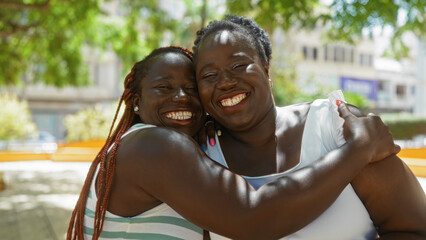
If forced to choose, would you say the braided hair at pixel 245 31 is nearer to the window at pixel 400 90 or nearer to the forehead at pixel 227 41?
the forehead at pixel 227 41

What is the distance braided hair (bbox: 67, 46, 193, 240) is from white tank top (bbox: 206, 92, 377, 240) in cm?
51

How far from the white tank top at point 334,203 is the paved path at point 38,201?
4.30 m

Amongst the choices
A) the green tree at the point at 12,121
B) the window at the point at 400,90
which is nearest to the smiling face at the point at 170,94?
the green tree at the point at 12,121

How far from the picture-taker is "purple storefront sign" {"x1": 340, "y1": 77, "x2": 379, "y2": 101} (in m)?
43.8

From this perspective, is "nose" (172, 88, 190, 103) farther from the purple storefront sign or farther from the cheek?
the purple storefront sign

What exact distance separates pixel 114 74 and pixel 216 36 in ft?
119

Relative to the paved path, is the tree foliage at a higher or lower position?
higher

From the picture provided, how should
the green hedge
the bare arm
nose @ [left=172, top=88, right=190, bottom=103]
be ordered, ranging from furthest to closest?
the green hedge
nose @ [left=172, top=88, right=190, bottom=103]
the bare arm

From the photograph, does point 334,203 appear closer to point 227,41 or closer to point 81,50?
point 227,41

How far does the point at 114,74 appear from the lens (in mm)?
37344

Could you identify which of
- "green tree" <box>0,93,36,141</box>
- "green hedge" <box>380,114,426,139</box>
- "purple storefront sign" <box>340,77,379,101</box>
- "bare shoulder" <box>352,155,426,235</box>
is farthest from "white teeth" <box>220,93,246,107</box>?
"purple storefront sign" <box>340,77,379,101</box>

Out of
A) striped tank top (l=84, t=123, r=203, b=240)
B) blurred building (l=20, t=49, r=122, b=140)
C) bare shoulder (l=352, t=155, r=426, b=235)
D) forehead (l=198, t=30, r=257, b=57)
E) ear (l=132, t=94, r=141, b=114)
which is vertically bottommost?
blurred building (l=20, t=49, r=122, b=140)

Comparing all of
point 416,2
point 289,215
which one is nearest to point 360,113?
point 289,215

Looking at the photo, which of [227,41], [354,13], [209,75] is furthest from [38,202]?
[227,41]
